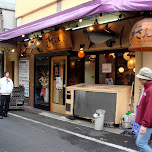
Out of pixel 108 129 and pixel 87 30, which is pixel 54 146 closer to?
pixel 108 129

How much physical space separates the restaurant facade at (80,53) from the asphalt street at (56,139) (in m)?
1.33

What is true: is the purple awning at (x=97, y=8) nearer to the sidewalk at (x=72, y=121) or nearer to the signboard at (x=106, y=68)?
the signboard at (x=106, y=68)

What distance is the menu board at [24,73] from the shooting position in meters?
12.1

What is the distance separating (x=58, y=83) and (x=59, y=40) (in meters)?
2.07

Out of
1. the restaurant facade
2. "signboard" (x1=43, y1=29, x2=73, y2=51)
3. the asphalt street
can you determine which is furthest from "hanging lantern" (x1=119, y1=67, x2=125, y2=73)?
the asphalt street

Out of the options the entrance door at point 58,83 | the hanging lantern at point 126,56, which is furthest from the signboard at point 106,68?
the entrance door at point 58,83

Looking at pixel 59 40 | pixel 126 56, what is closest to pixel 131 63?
pixel 126 56

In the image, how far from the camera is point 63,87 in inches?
376

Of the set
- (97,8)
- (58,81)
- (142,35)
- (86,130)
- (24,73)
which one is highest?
(97,8)

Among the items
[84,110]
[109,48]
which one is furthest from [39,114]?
[109,48]

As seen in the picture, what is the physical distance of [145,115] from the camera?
351 cm

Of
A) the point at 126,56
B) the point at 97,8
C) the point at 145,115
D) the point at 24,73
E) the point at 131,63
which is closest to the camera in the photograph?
the point at 145,115

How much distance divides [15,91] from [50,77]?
199cm

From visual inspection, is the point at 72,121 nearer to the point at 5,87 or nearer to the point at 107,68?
the point at 107,68
